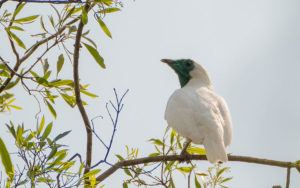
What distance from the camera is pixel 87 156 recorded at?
379 cm

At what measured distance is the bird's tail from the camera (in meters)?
3.90

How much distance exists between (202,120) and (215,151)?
0.41 metres

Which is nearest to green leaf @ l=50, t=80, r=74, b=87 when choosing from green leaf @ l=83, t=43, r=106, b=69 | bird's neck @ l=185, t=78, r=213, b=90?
green leaf @ l=83, t=43, r=106, b=69

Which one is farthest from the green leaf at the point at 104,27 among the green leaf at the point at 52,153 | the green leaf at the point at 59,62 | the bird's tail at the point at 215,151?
the bird's tail at the point at 215,151

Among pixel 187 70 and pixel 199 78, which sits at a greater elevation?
pixel 187 70

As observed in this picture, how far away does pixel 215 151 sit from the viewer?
3941 millimetres

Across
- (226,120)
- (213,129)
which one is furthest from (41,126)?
(226,120)

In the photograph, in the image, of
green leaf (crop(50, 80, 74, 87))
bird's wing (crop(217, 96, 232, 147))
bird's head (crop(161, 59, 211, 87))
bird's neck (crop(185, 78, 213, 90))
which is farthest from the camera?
bird's head (crop(161, 59, 211, 87))

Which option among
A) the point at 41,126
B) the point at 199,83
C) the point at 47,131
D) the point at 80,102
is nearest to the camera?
the point at 47,131

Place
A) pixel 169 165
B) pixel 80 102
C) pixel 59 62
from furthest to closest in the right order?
pixel 169 165, pixel 59 62, pixel 80 102

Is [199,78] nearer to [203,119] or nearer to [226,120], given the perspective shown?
[226,120]

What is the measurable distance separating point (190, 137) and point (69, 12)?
5.07 feet

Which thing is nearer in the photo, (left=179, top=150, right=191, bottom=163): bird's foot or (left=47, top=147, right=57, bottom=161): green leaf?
(left=47, top=147, right=57, bottom=161): green leaf

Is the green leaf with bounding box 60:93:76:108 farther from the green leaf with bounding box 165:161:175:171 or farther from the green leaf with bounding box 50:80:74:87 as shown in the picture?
the green leaf with bounding box 165:161:175:171
